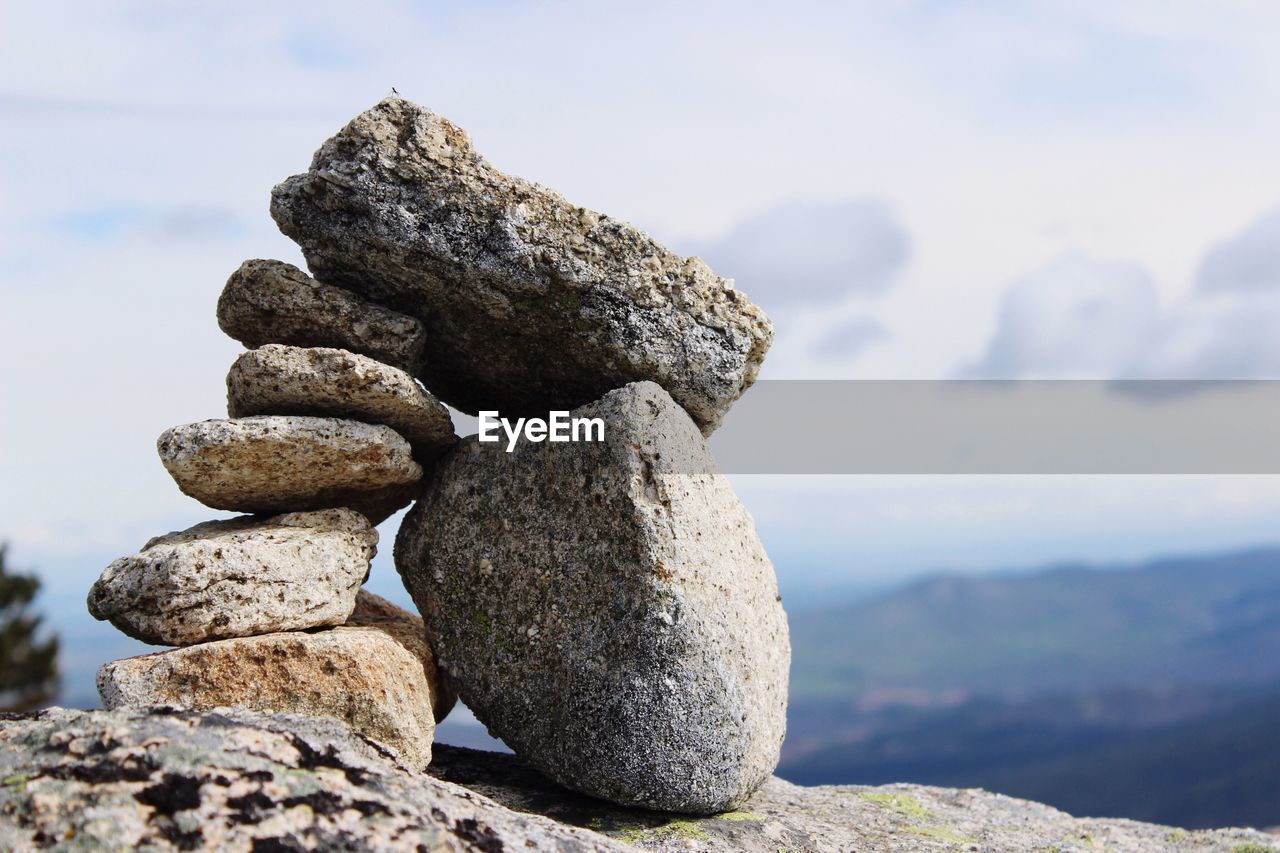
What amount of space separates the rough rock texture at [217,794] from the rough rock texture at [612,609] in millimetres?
1892

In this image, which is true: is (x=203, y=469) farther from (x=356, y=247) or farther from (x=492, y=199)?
(x=492, y=199)

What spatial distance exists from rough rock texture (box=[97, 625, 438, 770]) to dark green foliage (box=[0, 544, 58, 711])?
1578 centimetres

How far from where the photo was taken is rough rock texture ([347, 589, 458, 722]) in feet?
30.6

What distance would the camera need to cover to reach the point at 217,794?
18.7 ft

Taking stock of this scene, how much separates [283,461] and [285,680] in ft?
5.32

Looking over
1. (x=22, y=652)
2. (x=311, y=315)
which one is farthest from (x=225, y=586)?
(x=22, y=652)

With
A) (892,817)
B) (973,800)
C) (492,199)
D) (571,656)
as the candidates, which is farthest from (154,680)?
(973,800)

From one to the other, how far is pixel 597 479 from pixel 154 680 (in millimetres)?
3441

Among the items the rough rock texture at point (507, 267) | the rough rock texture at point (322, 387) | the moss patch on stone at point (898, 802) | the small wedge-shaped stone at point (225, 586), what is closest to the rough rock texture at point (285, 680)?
the small wedge-shaped stone at point (225, 586)

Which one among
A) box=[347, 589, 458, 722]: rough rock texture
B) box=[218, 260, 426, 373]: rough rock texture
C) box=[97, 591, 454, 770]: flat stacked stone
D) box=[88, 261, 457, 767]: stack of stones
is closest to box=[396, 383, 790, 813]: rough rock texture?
box=[347, 589, 458, 722]: rough rock texture

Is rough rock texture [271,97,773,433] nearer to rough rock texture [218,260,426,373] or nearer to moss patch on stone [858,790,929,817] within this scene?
rough rock texture [218,260,426,373]

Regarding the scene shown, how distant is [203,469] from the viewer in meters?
8.52

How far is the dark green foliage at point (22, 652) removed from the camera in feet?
70.8

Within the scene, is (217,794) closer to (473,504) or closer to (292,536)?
(292,536)
